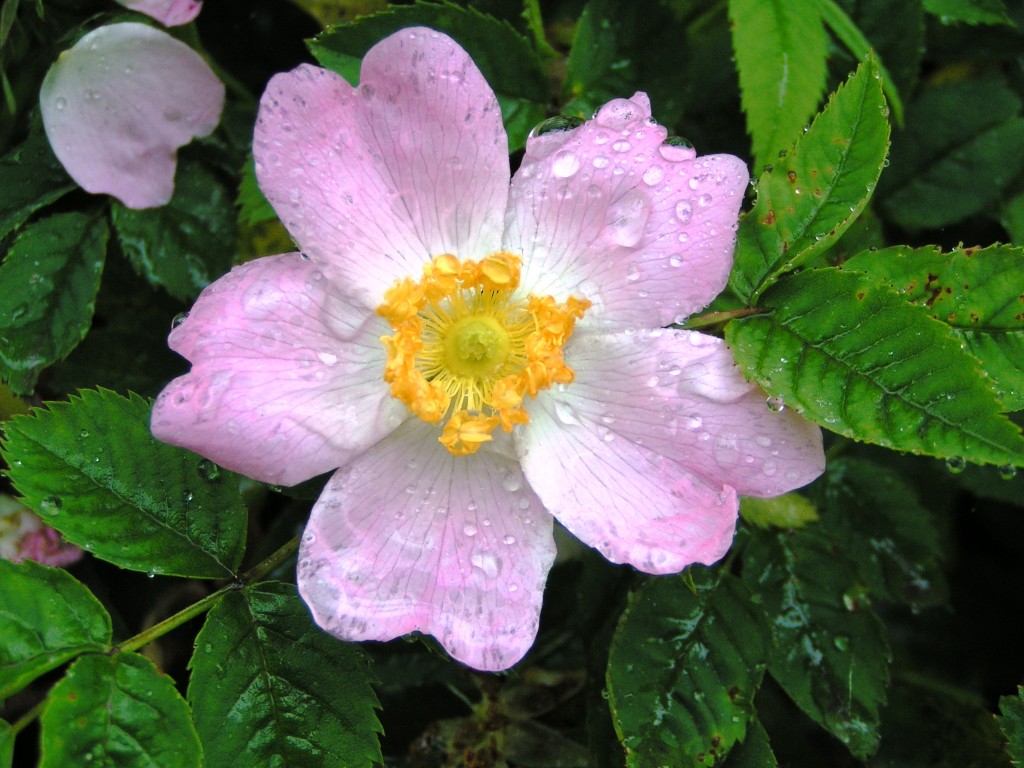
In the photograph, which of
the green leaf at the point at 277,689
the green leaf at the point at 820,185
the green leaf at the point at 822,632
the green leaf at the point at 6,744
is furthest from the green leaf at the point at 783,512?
the green leaf at the point at 6,744

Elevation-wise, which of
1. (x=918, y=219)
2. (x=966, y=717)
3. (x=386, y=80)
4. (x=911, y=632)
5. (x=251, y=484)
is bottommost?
(x=911, y=632)

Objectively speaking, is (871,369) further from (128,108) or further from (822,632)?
(128,108)

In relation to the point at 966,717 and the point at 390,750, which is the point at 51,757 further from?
the point at 966,717

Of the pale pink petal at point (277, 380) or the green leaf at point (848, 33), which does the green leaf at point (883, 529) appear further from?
the pale pink petal at point (277, 380)

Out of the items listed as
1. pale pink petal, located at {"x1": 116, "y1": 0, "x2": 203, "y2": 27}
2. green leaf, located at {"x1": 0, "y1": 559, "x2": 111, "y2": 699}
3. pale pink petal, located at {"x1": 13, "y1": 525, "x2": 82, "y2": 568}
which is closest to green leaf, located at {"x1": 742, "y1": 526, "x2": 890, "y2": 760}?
green leaf, located at {"x1": 0, "y1": 559, "x2": 111, "y2": 699}

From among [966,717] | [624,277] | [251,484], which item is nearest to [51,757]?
[251,484]

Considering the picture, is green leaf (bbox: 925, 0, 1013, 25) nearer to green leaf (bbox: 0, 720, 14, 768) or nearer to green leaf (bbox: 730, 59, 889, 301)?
green leaf (bbox: 730, 59, 889, 301)

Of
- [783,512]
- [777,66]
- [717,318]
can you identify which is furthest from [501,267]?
[783,512]
